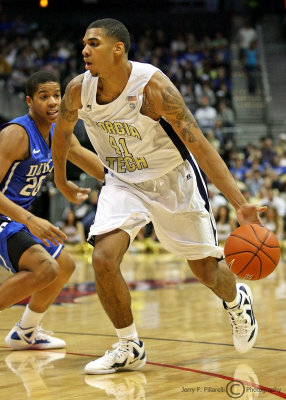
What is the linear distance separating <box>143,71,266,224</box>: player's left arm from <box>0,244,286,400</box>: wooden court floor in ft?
3.64

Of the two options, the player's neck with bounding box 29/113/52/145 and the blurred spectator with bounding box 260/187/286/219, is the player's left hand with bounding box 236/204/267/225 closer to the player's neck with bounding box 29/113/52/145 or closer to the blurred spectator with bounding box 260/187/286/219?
the player's neck with bounding box 29/113/52/145

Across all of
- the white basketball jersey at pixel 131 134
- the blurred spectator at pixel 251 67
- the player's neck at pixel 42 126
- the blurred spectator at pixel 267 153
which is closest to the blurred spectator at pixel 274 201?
the blurred spectator at pixel 267 153

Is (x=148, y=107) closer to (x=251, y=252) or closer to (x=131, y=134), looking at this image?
(x=131, y=134)

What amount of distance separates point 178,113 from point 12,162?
51.8 inches

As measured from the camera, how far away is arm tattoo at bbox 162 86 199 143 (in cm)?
456

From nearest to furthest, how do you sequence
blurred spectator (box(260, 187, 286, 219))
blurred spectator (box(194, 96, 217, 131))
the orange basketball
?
the orange basketball → blurred spectator (box(260, 187, 286, 219)) → blurred spectator (box(194, 96, 217, 131))

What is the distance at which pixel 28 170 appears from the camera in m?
5.29

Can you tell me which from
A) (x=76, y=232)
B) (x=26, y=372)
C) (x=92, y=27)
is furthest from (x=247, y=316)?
(x=76, y=232)

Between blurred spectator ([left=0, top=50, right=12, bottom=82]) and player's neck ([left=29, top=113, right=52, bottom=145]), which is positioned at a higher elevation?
blurred spectator ([left=0, top=50, right=12, bottom=82])

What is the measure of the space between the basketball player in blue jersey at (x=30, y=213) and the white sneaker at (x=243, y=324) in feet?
4.13

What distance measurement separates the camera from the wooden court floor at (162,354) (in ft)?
13.6

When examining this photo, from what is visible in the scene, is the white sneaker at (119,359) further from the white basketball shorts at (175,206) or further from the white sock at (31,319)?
the white sock at (31,319)

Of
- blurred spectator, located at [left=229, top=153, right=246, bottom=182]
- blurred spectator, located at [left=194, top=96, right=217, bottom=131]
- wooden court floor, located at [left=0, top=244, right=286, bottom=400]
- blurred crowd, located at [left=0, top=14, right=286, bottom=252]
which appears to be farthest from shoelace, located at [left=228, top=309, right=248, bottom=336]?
blurred spectator, located at [left=194, top=96, right=217, bottom=131]

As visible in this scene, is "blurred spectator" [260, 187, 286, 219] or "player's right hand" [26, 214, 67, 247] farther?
"blurred spectator" [260, 187, 286, 219]
